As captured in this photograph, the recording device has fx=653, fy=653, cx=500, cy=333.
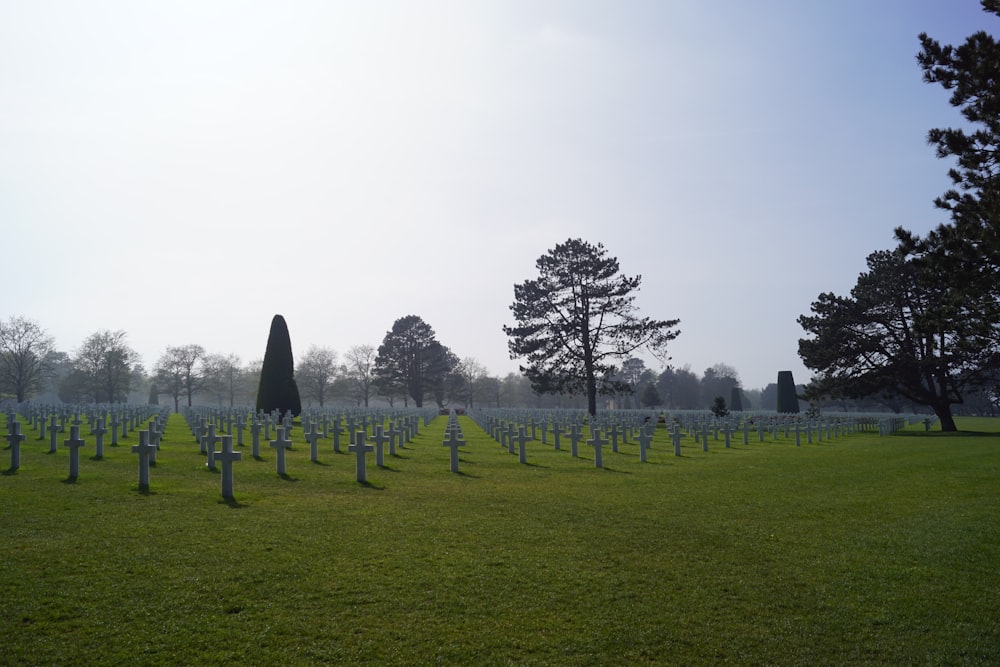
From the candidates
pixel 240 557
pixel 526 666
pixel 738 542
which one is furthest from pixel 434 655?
pixel 738 542

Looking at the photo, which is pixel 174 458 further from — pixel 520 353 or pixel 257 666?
pixel 520 353

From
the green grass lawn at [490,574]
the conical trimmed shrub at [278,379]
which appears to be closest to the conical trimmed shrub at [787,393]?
the conical trimmed shrub at [278,379]

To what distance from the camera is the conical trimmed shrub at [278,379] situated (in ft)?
112

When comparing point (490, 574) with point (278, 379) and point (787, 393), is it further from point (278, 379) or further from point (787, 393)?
point (787, 393)

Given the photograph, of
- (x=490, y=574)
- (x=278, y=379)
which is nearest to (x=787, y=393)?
(x=278, y=379)

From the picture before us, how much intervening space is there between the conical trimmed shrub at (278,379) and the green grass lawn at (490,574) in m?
23.1

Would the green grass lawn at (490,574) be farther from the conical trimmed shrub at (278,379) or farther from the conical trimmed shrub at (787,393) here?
the conical trimmed shrub at (787,393)

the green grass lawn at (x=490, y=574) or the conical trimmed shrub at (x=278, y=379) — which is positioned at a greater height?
the conical trimmed shrub at (x=278, y=379)

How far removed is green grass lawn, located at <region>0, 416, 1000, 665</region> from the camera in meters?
4.37

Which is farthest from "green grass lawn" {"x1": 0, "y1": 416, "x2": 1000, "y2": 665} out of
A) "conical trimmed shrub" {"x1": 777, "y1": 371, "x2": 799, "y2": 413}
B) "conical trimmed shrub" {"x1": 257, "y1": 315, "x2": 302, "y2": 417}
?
"conical trimmed shrub" {"x1": 777, "y1": 371, "x2": 799, "y2": 413}

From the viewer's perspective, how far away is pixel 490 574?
5.91 meters

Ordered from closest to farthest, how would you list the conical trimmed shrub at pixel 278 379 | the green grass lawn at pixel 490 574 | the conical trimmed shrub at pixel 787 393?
1. the green grass lawn at pixel 490 574
2. the conical trimmed shrub at pixel 278 379
3. the conical trimmed shrub at pixel 787 393

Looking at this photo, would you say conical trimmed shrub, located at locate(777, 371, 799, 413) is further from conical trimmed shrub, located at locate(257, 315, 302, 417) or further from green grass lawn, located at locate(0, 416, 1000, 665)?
green grass lawn, located at locate(0, 416, 1000, 665)

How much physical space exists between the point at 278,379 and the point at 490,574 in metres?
30.8
